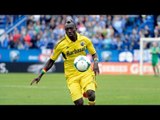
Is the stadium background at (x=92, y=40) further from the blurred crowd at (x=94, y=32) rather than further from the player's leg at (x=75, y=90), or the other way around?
the player's leg at (x=75, y=90)

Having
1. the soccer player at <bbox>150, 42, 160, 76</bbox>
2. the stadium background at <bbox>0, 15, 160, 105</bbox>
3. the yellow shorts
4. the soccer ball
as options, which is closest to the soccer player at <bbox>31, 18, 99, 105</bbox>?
the yellow shorts

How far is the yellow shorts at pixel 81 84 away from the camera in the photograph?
8.85 meters

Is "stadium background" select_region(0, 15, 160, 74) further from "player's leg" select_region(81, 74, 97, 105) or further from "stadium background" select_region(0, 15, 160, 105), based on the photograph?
"player's leg" select_region(81, 74, 97, 105)

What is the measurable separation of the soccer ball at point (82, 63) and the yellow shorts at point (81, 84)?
0.37 meters

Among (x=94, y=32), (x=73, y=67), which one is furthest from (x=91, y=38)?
(x=73, y=67)

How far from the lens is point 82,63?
334 inches

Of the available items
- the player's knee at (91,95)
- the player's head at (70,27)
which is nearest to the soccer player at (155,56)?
the player's knee at (91,95)

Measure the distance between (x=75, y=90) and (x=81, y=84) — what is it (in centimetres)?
24
